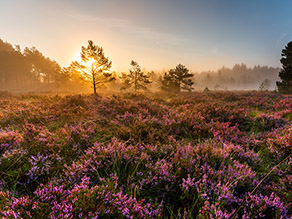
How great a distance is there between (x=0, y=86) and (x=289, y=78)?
317 ft

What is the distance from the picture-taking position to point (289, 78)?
2455cm

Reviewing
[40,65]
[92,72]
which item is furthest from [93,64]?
[40,65]

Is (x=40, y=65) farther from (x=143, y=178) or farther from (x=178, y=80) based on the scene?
(x=143, y=178)

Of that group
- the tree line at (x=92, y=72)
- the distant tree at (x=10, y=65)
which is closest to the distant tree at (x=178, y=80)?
the tree line at (x=92, y=72)

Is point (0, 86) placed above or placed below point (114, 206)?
above

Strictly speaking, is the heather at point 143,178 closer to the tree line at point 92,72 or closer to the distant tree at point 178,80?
the tree line at point 92,72

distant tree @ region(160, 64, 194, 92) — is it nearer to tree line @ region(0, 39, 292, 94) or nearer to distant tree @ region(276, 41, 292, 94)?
tree line @ region(0, 39, 292, 94)

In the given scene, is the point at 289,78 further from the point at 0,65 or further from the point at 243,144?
the point at 0,65

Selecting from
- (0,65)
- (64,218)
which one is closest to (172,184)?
(64,218)

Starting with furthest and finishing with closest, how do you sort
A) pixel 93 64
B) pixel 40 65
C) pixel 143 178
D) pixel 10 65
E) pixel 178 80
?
1. pixel 40 65
2. pixel 10 65
3. pixel 178 80
4. pixel 93 64
5. pixel 143 178

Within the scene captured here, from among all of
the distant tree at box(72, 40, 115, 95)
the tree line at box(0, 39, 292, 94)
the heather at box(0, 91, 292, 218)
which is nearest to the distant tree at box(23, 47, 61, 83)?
the tree line at box(0, 39, 292, 94)

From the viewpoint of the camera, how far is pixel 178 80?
34688 millimetres

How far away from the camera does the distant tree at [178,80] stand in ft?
111

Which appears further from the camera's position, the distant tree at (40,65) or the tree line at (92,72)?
the distant tree at (40,65)
